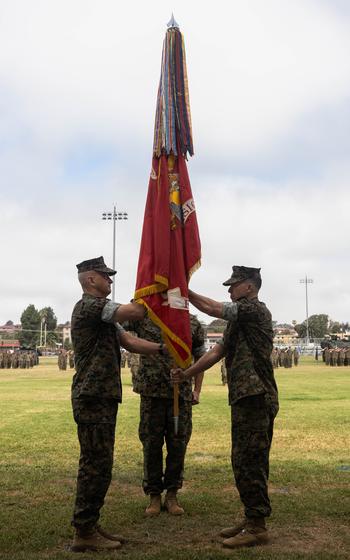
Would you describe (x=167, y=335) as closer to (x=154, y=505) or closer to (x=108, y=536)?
(x=154, y=505)

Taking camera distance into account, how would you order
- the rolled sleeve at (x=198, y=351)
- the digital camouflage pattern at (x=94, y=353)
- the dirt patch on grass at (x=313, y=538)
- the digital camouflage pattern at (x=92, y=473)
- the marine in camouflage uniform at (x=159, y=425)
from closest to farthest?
the dirt patch on grass at (x=313, y=538) < the digital camouflage pattern at (x=92, y=473) < the digital camouflage pattern at (x=94, y=353) < the marine in camouflage uniform at (x=159, y=425) < the rolled sleeve at (x=198, y=351)

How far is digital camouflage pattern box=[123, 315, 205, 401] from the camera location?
566 centimetres

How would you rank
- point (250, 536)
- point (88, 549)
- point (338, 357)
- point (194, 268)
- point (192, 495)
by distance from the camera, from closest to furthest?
point (88, 549) < point (250, 536) < point (194, 268) < point (192, 495) < point (338, 357)

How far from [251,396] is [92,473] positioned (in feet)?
4.58

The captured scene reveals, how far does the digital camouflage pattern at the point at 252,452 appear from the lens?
4.72 m

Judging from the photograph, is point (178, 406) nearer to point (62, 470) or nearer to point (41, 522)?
point (41, 522)

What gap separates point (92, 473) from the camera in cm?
462

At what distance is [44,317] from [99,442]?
119320mm

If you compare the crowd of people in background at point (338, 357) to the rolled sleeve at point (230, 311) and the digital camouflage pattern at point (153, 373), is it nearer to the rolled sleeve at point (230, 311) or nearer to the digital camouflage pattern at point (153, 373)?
the digital camouflage pattern at point (153, 373)

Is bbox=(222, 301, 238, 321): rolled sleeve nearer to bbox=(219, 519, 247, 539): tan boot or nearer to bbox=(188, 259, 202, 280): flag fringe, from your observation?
bbox=(188, 259, 202, 280): flag fringe

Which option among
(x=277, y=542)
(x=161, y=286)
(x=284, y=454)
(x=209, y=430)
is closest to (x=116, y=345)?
(x=161, y=286)

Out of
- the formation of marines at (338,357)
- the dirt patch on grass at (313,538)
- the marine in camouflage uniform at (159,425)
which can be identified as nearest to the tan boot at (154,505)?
the marine in camouflage uniform at (159,425)

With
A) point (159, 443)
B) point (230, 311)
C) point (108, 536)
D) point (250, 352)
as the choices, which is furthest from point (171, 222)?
point (108, 536)

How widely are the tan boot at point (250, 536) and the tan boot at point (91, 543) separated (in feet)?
2.83
